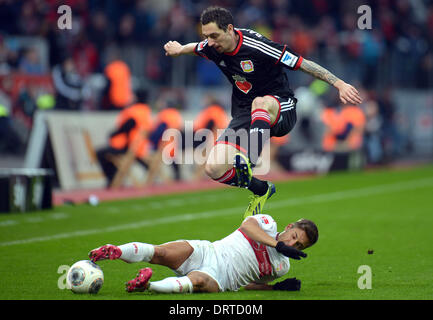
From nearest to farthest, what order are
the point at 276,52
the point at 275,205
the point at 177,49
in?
the point at 276,52 → the point at 177,49 → the point at 275,205

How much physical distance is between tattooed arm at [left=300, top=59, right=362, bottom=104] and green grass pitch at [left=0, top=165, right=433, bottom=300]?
1734mm

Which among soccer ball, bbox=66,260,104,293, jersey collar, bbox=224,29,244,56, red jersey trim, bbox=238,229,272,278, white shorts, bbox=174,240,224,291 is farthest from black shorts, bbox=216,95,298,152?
soccer ball, bbox=66,260,104,293

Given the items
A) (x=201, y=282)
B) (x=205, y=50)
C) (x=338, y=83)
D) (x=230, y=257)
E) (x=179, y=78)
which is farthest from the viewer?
(x=179, y=78)

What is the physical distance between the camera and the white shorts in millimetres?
6730

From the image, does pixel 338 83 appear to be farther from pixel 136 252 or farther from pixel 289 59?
pixel 136 252

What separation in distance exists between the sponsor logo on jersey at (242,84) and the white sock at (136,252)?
247 centimetres

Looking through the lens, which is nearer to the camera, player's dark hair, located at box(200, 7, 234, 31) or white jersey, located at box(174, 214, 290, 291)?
white jersey, located at box(174, 214, 290, 291)

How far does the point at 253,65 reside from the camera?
323 inches

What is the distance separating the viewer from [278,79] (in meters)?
8.45

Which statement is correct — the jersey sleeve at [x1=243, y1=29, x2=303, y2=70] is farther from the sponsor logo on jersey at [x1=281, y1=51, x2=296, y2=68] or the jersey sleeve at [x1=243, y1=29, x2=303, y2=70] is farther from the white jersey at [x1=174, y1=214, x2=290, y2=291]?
the white jersey at [x1=174, y1=214, x2=290, y2=291]

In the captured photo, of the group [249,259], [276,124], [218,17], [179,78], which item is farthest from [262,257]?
[179,78]

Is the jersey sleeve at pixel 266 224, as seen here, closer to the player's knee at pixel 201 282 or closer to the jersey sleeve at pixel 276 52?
the player's knee at pixel 201 282

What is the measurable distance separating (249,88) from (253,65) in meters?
0.32

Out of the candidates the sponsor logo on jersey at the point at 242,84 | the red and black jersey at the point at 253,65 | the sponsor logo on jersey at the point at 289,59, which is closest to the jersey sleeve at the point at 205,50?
the red and black jersey at the point at 253,65
